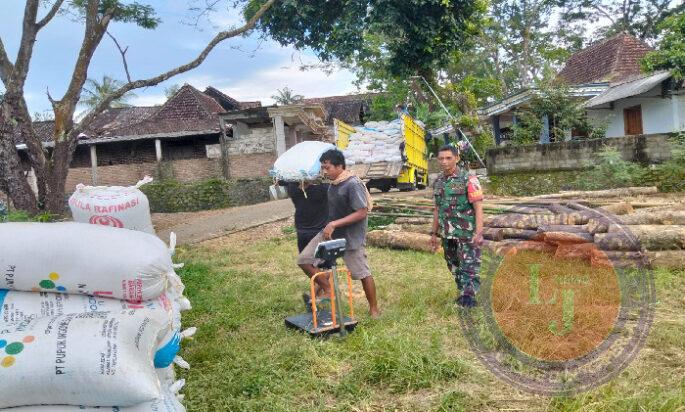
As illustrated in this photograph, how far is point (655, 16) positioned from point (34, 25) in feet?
92.5

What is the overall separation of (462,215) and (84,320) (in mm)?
2997

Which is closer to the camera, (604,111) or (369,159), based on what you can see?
(369,159)

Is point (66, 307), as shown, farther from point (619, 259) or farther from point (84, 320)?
point (619, 259)

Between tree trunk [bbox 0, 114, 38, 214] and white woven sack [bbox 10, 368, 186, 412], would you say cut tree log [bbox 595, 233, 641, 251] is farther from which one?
tree trunk [bbox 0, 114, 38, 214]

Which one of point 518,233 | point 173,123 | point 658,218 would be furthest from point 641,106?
point 173,123

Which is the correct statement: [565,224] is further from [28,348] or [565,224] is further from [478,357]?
[28,348]

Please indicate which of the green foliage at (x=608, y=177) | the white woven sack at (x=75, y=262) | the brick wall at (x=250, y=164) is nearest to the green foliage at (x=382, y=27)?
the brick wall at (x=250, y=164)

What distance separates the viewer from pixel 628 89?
14.9 metres

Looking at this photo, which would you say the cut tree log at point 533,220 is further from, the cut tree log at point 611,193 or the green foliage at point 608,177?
the green foliage at point 608,177

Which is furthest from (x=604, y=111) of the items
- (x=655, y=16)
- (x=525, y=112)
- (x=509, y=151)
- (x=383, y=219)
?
(x=655, y=16)

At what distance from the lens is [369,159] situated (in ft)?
45.6

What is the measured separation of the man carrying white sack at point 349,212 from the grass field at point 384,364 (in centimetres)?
42

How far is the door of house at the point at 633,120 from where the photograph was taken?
15.7 metres

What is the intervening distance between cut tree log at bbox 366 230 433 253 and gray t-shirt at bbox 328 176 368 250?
294 centimetres
